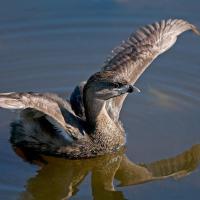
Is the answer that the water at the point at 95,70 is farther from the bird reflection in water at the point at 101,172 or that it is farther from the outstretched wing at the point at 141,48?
the outstretched wing at the point at 141,48

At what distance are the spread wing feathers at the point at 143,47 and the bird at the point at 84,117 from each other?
1cm

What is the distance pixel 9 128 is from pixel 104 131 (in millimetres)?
1211

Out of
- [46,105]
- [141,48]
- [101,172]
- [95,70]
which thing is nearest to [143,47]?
[141,48]

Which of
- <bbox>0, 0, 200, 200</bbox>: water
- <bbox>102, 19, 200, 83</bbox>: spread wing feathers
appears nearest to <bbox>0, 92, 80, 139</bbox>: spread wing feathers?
<bbox>0, 0, 200, 200</bbox>: water

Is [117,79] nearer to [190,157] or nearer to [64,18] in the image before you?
[190,157]

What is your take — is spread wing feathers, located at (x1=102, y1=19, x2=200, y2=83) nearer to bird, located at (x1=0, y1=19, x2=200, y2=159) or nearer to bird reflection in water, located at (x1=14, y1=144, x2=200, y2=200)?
bird, located at (x1=0, y1=19, x2=200, y2=159)

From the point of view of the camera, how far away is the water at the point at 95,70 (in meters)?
10.2

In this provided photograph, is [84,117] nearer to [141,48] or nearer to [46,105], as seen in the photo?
[46,105]

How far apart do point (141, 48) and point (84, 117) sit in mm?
1396

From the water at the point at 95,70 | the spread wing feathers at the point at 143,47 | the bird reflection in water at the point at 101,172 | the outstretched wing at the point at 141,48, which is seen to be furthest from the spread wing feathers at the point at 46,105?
the spread wing feathers at the point at 143,47

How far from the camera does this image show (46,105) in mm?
9961

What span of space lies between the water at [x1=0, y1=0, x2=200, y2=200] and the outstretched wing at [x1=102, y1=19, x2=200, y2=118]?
19.2 inches

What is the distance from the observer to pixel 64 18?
1320 cm

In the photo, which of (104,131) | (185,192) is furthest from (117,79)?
(185,192)
